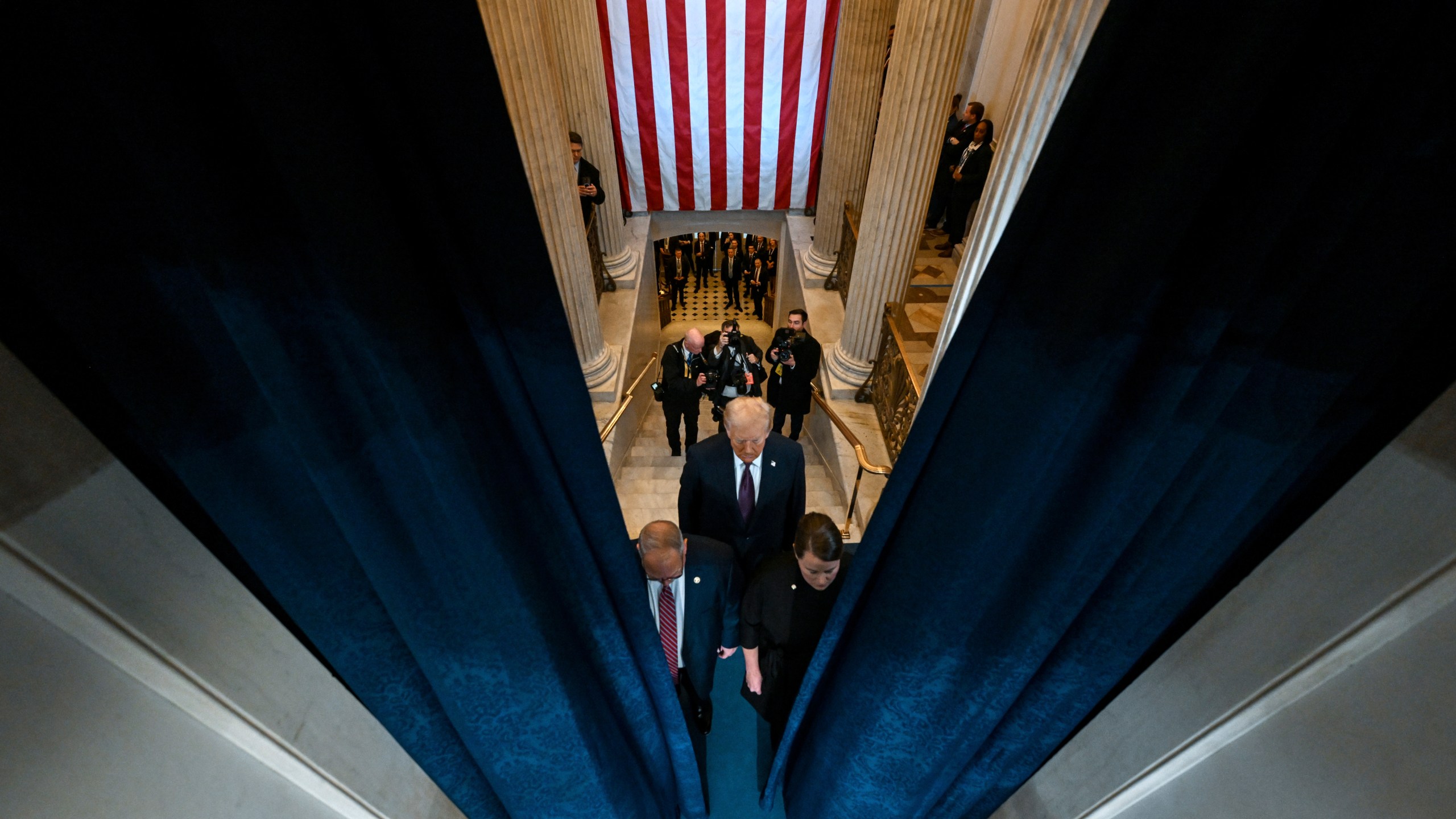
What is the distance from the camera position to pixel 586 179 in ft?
19.3

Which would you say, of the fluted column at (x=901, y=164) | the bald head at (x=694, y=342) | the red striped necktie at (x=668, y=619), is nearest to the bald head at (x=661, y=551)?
the red striped necktie at (x=668, y=619)

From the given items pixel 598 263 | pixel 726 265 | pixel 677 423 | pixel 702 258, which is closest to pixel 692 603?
pixel 677 423

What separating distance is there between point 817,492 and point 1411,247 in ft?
14.1

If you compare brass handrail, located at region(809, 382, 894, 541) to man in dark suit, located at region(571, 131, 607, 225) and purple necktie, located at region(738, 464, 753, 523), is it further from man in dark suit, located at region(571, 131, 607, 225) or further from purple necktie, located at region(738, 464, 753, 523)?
man in dark suit, located at region(571, 131, 607, 225)

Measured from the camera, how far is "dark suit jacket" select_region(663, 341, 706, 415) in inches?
186

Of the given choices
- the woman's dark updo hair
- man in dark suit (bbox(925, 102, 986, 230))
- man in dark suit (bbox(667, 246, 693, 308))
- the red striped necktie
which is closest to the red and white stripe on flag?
man in dark suit (bbox(925, 102, 986, 230))

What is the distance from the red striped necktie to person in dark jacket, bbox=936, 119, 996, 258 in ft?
17.2

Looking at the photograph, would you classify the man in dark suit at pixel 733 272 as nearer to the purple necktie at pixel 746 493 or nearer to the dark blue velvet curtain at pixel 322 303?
the purple necktie at pixel 746 493

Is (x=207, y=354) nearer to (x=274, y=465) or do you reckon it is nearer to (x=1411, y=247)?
(x=274, y=465)

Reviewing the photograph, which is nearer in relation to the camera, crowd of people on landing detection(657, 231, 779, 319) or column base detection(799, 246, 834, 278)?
column base detection(799, 246, 834, 278)

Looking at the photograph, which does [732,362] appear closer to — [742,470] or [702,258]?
[742,470]

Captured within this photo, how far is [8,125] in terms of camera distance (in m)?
0.58

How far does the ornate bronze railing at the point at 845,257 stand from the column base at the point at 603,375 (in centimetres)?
234

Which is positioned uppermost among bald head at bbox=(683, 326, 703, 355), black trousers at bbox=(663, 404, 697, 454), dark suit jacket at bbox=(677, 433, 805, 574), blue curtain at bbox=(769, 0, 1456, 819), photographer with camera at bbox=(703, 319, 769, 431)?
blue curtain at bbox=(769, 0, 1456, 819)
